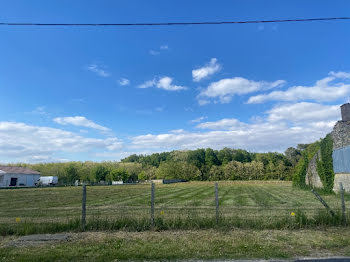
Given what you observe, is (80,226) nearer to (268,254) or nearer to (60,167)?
(268,254)

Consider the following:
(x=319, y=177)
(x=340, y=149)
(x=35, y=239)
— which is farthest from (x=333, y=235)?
(x=319, y=177)

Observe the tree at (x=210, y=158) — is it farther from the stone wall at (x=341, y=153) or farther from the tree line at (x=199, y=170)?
the stone wall at (x=341, y=153)

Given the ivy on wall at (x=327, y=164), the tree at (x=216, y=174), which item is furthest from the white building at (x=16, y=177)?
the ivy on wall at (x=327, y=164)

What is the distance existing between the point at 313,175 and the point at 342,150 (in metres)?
8.39

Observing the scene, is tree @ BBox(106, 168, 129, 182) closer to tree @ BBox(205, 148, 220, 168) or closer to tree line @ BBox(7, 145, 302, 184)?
tree line @ BBox(7, 145, 302, 184)

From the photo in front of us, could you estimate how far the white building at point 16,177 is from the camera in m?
59.0

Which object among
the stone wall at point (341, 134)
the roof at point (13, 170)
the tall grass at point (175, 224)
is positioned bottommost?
the tall grass at point (175, 224)

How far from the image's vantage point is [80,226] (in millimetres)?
7445

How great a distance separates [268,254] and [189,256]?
1662 millimetres

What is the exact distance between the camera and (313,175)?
1067 inches

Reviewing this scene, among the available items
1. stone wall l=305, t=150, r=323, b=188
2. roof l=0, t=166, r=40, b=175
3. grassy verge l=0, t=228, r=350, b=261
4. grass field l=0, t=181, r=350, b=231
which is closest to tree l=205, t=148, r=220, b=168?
roof l=0, t=166, r=40, b=175

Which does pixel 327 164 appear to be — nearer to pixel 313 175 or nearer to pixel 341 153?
pixel 341 153

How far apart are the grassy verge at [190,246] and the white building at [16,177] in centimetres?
6342

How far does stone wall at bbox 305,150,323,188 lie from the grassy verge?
20.3 metres
